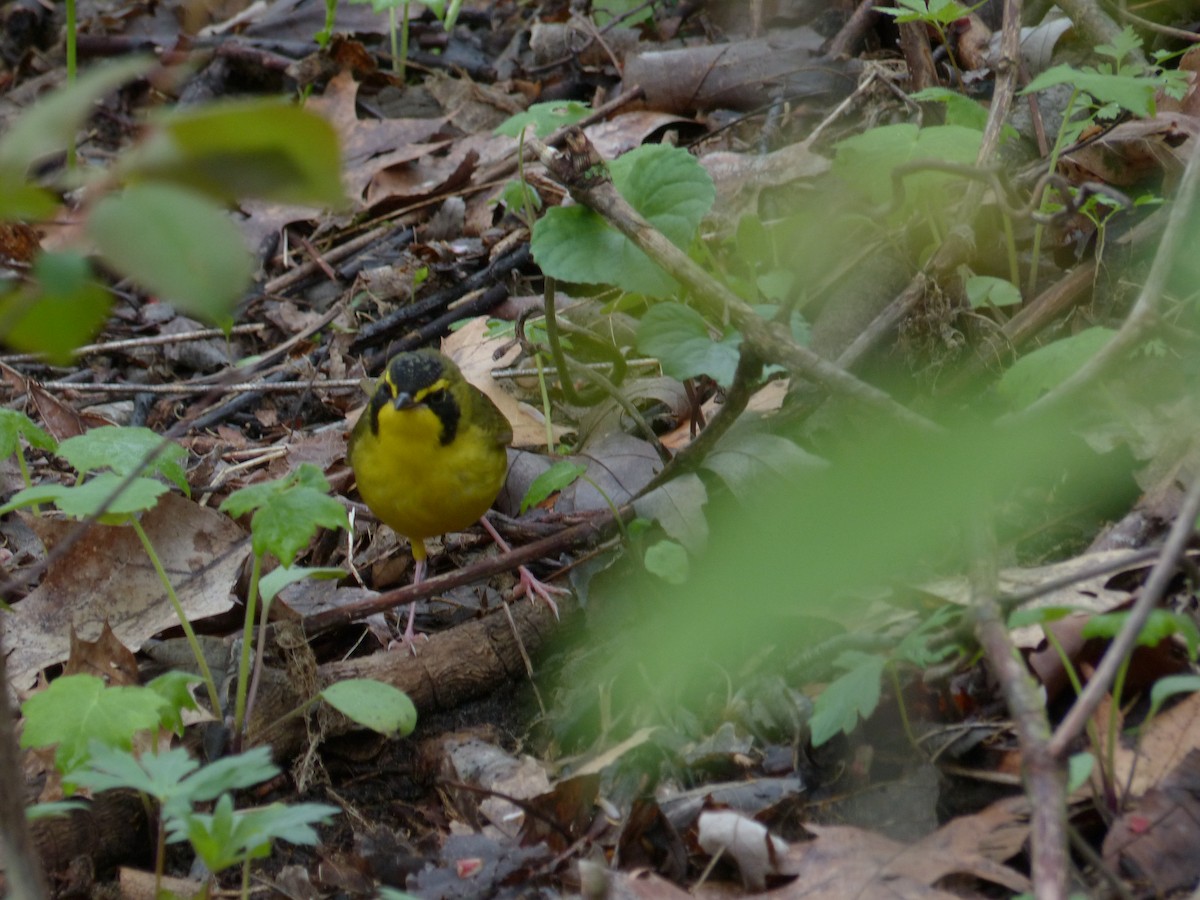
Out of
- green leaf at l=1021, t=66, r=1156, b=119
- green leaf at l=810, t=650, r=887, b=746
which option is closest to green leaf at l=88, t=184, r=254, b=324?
green leaf at l=810, t=650, r=887, b=746

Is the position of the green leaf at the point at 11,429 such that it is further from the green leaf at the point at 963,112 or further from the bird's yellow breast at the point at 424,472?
the green leaf at the point at 963,112

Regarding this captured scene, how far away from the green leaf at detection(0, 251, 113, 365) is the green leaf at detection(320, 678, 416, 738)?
7.05ft

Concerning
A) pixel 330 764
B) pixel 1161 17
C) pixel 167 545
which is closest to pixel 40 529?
pixel 167 545

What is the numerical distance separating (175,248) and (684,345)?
9.70 ft

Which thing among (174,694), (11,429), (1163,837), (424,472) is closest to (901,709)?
(1163,837)

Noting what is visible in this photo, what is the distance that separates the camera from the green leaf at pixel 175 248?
2.76 feet

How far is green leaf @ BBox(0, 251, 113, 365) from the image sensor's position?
0.95 meters

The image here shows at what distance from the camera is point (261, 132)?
2.87ft

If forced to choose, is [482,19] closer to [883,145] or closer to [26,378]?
[26,378]

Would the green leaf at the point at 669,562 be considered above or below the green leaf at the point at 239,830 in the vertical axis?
below

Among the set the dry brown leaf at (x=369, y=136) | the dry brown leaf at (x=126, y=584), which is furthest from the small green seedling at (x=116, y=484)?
the dry brown leaf at (x=369, y=136)

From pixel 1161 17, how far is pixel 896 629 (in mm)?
3939

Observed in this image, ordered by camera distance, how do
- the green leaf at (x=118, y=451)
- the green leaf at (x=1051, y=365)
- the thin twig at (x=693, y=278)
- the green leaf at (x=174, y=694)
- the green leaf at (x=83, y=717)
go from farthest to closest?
the green leaf at (x=118, y=451) → the thin twig at (x=693, y=278) → the green leaf at (x=174, y=694) → the green leaf at (x=1051, y=365) → the green leaf at (x=83, y=717)

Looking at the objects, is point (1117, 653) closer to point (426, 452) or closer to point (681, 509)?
point (681, 509)
